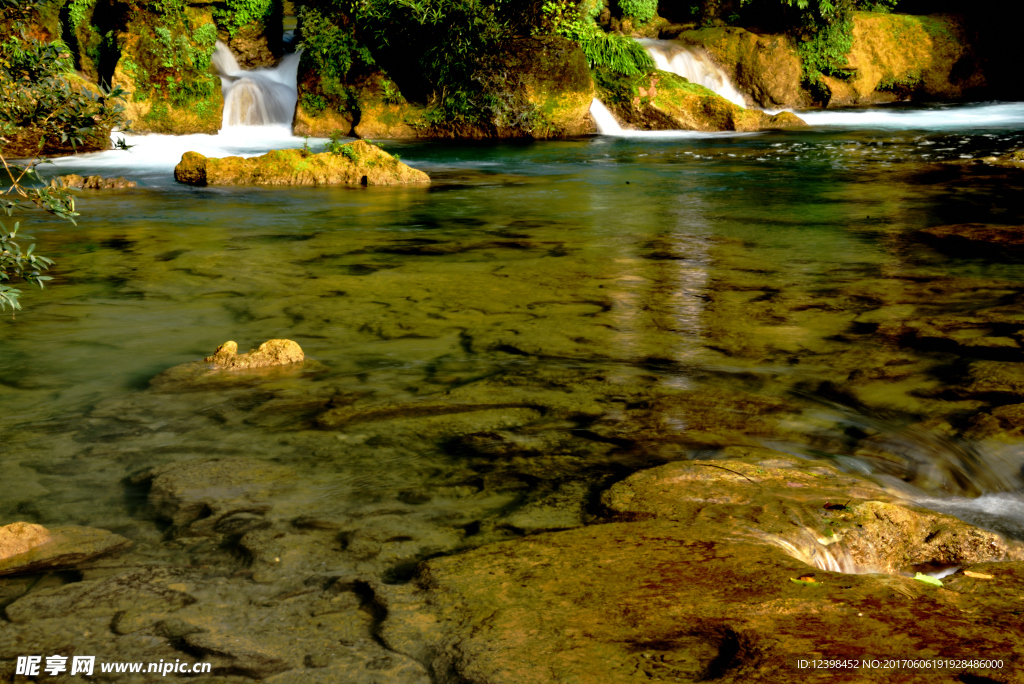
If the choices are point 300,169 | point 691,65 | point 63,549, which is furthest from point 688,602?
point 691,65

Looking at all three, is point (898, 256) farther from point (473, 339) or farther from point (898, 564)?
point (898, 564)

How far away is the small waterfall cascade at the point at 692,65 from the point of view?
73.8 ft

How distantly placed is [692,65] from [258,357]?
2025 centimetres

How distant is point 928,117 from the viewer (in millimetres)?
20969

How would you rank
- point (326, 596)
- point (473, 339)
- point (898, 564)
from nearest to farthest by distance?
point (326, 596)
point (898, 564)
point (473, 339)

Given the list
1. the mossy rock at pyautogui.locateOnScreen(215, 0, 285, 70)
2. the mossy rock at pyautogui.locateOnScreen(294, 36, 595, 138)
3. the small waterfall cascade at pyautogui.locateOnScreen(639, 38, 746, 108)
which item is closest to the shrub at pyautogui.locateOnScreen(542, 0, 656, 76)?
the mossy rock at pyautogui.locateOnScreen(294, 36, 595, 138)

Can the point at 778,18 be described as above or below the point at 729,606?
above

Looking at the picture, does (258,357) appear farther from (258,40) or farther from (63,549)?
(258,40)

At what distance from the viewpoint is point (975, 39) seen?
83.0ft

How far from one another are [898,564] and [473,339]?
10.1 feet

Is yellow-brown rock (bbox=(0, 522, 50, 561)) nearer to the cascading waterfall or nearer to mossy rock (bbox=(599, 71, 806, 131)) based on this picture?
mossy rock (bbox=(599, 71, 806, 131))

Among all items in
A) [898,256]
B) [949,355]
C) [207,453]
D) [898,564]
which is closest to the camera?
[898,564]

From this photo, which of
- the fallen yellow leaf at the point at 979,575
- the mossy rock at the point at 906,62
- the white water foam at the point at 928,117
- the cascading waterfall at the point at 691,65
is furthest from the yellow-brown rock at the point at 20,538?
the mossy rock at the point at 906,62

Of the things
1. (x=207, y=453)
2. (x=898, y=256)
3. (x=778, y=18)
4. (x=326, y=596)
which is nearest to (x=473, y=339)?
(x=207, y=453)
